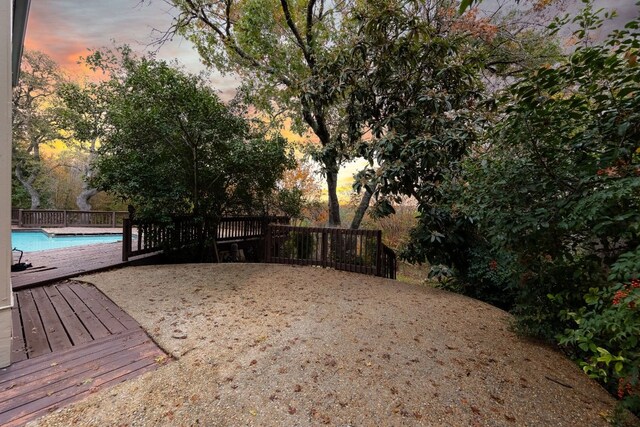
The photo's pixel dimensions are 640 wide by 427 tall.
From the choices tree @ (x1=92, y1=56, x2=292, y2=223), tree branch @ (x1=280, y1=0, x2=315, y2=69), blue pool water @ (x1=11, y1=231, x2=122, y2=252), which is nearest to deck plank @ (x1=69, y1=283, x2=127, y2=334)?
tree @ (x1=92, y1=56, x2=292, y2=223)

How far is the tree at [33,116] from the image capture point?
13352 mm

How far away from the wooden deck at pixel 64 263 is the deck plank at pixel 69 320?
19.0 inches

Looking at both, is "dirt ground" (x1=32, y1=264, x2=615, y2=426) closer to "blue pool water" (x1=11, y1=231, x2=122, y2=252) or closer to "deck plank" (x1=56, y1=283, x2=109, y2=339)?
"deck plank" (x1=56, y1=283, x2=109, y2=339)

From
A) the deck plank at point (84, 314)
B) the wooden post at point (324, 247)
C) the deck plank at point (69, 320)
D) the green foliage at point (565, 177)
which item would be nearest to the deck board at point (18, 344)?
the deck plank at point (69, 320)

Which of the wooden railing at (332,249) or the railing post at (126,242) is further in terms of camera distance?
the wooden railing at (332,249)

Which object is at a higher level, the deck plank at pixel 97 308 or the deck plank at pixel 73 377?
the deck plank at pixel 97 308

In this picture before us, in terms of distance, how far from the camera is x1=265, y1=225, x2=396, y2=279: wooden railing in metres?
5.68

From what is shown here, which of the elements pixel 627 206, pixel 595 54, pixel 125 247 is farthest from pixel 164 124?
pixel 627 206

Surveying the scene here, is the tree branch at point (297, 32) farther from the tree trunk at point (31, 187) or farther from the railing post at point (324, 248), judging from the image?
the tree trunk at point (31, 187)

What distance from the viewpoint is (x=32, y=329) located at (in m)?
2.80

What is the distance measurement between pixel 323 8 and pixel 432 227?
683 cm

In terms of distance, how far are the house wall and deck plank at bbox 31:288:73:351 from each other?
0.37 meters

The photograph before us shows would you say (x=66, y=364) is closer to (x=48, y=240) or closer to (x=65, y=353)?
(x=65, y=353)

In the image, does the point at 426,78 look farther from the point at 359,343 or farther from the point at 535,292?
the point at 359,343
